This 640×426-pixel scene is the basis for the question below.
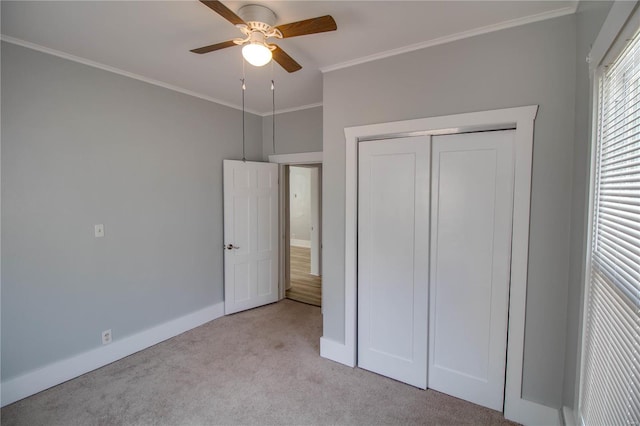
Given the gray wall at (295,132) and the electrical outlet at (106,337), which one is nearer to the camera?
the electrical outlet at (106,337)

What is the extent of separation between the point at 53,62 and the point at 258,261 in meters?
2.81

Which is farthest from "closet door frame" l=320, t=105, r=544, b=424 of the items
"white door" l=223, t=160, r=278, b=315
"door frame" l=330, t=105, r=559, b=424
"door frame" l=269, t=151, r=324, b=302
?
"white door" l=223, t=160, r=278, b=315

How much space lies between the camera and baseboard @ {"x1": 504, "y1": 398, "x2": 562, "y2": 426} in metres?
Result: 2.01

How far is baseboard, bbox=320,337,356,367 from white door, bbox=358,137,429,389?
3.8 inches

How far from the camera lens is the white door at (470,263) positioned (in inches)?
84.1

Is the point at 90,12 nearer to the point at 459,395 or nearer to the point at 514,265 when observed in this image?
the point at 514,265

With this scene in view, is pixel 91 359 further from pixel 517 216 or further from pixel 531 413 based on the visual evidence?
pixel 517 216

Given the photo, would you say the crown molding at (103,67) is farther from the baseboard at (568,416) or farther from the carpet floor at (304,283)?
the baseboard at (568,416)

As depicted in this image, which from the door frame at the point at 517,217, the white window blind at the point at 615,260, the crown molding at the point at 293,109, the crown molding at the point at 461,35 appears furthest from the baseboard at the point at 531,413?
the crown molding at the point at 293,109

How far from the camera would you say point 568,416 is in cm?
182

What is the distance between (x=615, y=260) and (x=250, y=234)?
3.52 m

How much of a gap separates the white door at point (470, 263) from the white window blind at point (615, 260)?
0.63 m

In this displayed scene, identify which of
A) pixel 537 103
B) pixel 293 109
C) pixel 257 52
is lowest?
pixel 537 103

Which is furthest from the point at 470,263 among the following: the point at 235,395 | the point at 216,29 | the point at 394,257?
the point at 216,29
